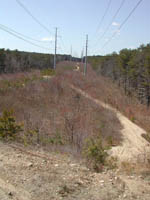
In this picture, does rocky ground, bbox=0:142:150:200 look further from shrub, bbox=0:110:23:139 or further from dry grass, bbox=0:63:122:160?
dry grass, bbox=0:63:122:160

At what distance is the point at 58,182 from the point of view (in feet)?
14.7

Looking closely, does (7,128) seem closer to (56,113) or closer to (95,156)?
(95,156)

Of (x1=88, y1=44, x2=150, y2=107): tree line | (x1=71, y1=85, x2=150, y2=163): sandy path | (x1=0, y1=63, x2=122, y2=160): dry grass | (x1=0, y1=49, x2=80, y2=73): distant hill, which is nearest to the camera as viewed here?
(x1=71, y1=85, x2=150, y2=163): sandy path

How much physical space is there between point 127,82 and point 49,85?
2235cm

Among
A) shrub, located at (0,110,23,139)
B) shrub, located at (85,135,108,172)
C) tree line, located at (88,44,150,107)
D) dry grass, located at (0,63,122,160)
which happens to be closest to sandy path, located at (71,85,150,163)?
dry grass, located at (0,63,122,160)

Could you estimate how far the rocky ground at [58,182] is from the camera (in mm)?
4027

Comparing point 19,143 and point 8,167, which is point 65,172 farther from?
point 19,143

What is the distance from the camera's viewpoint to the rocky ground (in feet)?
13.2

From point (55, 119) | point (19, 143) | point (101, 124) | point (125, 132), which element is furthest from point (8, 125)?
point (125, 132)

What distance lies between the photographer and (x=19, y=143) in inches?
289

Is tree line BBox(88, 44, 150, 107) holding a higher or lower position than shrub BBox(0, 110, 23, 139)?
higher

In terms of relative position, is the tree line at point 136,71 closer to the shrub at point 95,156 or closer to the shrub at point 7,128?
the shrub at point 7,128

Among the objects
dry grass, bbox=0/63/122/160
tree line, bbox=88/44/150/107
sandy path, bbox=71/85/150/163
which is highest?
tree line, bbox=88/44/150/107

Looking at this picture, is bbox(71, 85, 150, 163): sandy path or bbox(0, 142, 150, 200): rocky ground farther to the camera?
bbox(71, 85, 150, 163): sandy path
